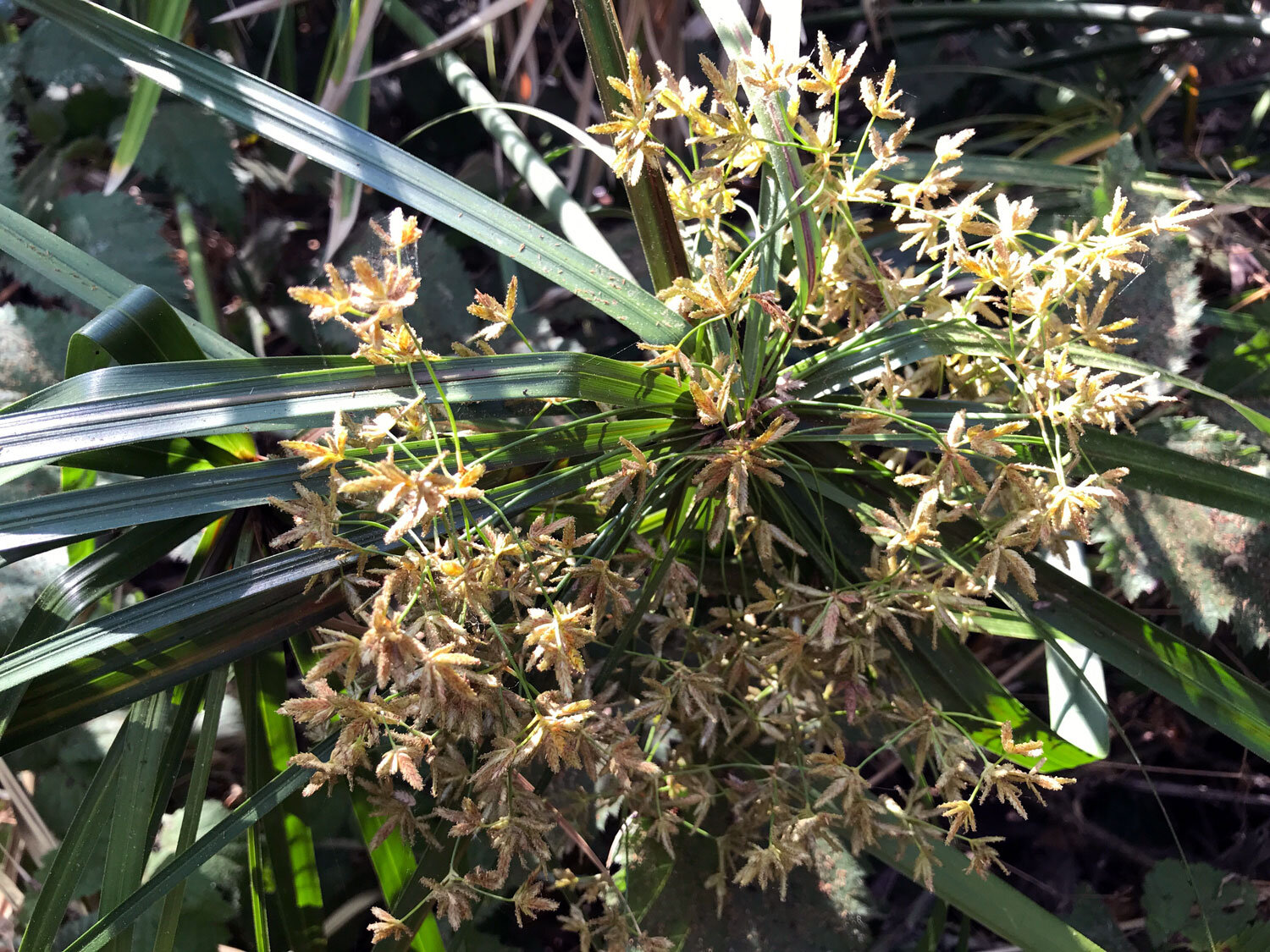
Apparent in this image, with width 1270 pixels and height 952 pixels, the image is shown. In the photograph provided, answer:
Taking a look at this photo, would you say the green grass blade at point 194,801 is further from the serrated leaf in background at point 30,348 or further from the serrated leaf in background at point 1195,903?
Result: the serrated leaf in background at point 1195,903

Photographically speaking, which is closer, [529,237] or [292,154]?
[529,237]

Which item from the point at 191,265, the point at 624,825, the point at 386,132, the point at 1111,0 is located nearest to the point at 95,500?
the point at 624,825

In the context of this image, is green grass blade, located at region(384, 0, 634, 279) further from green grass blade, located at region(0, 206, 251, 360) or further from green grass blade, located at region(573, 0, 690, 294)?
green grass blade, located at region(0, 206, 251, 360)

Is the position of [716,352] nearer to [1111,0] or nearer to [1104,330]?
[1104,330]

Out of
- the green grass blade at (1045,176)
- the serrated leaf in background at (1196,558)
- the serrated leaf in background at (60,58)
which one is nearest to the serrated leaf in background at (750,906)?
the serrated leaf in background at (1196,558)

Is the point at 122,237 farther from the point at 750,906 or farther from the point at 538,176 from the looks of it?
the point at 750,906

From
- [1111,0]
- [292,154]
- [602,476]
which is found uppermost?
[292,154]

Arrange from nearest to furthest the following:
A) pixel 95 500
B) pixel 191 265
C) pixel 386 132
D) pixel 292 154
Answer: pixel 95 500 → pixel 191 265 → pixel 292 154 → pixel 386 132

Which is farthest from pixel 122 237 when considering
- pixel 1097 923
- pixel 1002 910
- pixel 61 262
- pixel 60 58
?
pixel 1097 923
